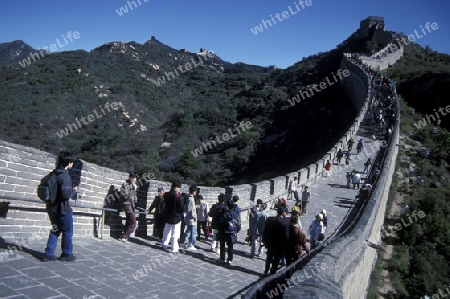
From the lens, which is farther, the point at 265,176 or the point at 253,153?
the point at 253,153

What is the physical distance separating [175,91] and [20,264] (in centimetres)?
6116

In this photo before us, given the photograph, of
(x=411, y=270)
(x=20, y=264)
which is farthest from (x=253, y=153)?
(x=20, y=264)

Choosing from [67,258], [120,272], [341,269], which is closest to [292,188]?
[341,269]

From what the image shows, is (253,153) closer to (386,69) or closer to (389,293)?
(389,293)

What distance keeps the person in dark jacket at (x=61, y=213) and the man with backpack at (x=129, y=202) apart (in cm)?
181

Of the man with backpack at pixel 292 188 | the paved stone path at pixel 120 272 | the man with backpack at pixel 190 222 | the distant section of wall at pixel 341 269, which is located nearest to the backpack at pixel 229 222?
the paved stone path at pixel 120 272

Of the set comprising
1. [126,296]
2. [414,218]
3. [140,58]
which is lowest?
[414,218]

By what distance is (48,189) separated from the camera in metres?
4.38

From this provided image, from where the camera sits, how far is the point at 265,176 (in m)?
26.9

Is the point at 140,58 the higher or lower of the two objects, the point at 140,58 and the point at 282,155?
the higher

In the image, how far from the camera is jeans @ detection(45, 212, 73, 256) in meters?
4.53

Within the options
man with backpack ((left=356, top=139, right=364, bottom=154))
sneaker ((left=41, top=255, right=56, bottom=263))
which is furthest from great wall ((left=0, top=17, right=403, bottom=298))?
man with backpack ((left=356, top=139, right=364, bottom=154))

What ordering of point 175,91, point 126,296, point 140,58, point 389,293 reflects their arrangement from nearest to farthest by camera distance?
point 126,296, point 389,293, point 175,91, point 140,58

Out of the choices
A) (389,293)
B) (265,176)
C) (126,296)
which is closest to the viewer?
(126,296)
